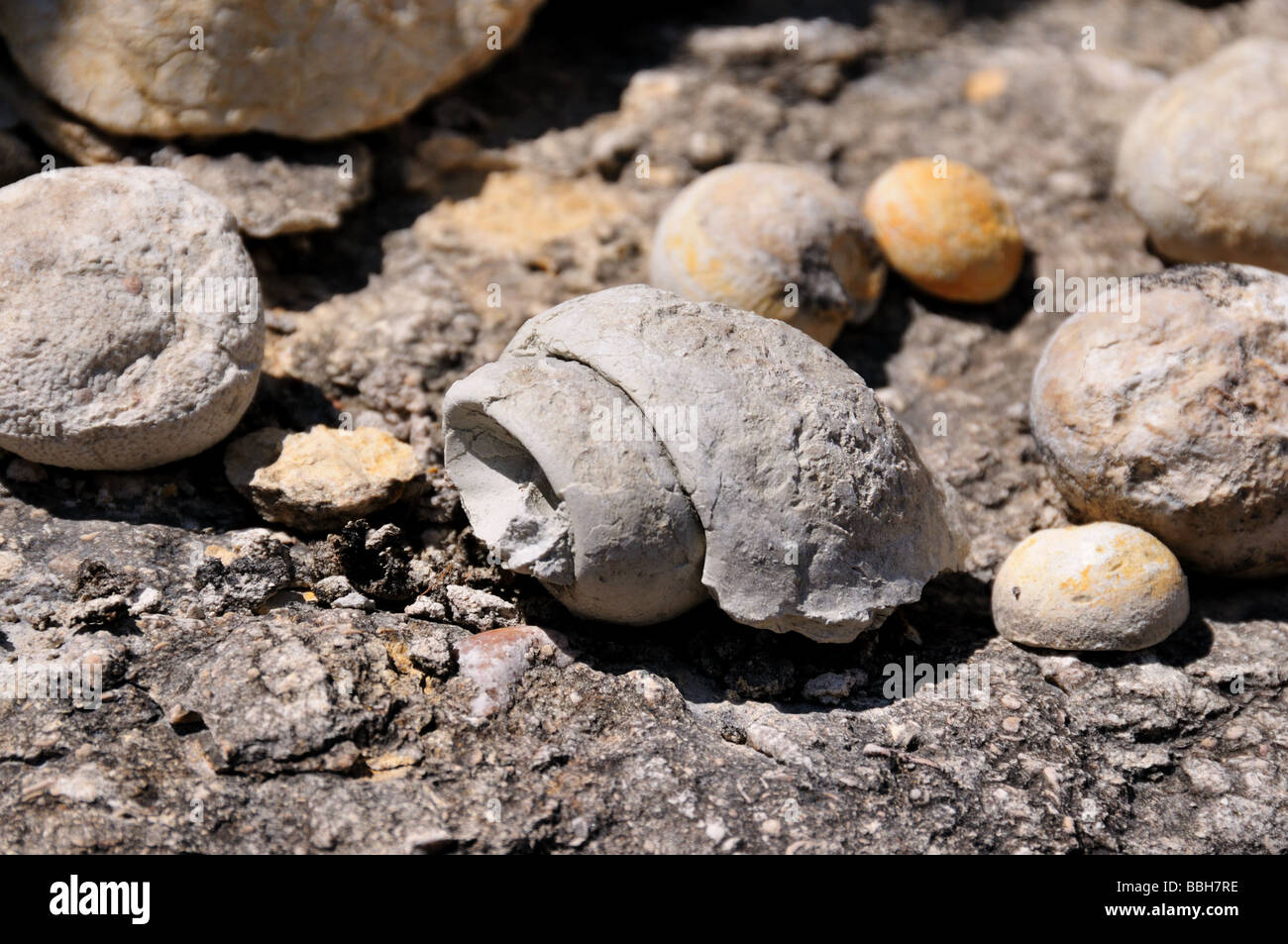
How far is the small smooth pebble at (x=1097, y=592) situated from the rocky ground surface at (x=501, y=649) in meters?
0.11

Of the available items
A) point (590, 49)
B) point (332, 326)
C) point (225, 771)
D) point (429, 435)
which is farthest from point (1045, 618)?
point (590, 49)

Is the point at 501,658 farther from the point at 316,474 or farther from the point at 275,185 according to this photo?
the point at 275,185

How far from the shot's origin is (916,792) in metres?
3.04

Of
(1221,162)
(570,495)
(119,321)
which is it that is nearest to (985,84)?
(1221,162)

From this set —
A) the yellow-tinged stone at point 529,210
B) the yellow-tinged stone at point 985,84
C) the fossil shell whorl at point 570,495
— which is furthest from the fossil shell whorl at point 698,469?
the yellow-tinged stone at point 985,84

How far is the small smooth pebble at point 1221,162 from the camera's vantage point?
432 centimetres

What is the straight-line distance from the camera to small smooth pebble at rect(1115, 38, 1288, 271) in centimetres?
432

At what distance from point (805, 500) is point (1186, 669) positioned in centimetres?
144

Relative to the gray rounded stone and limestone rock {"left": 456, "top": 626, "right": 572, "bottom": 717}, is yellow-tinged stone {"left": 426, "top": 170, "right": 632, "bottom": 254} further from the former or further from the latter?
limestone rock {"left": 456, "top": 626, "right": 572, "bottom": 717}

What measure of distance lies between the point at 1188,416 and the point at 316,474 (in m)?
2.71

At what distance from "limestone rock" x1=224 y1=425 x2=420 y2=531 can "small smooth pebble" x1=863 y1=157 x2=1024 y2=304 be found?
2152mm

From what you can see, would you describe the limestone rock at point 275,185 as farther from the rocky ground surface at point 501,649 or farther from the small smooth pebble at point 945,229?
the small smooth pebble at point 945,229

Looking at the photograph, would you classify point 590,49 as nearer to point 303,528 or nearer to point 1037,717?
point 303,528

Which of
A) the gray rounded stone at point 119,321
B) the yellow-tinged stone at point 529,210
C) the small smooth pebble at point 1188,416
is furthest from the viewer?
the yellow-tinged stone at point 529,210
